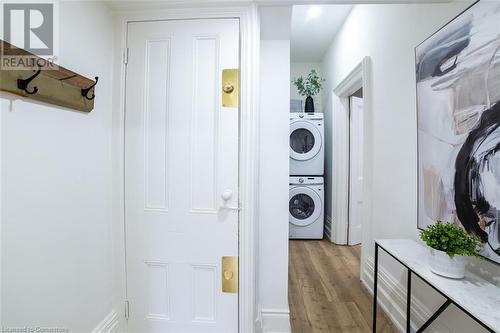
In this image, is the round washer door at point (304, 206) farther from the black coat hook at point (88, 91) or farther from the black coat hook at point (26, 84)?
the black coat hook at point (26, 84)

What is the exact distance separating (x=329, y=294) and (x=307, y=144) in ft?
6.96

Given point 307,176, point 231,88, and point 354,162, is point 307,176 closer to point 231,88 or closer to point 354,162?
point 354,162

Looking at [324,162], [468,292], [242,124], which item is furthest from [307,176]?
[468,292]

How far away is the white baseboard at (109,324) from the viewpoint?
1.32m

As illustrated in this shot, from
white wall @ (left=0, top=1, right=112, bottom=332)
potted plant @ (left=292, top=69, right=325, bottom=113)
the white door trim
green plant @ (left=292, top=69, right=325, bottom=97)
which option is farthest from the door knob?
green plant @ (left=292, top=69, right=325, bottom=97)

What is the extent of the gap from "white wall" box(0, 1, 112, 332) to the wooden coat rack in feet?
0.13

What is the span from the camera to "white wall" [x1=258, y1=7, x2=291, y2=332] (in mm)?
1601

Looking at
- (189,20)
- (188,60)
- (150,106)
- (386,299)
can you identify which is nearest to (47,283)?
(150,106)

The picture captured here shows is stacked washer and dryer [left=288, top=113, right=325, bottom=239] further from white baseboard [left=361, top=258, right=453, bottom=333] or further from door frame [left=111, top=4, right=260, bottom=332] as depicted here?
door frame [left=111, top=4, right=260, bottom=332]

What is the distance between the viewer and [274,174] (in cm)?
163

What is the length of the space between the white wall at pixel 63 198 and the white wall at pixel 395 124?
1944 mm

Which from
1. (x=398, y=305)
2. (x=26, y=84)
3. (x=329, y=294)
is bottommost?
(x=329, y=294)

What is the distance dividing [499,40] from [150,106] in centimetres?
169

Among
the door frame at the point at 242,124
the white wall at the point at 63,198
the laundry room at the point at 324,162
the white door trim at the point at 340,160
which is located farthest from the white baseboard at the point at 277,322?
the white door trim at the point at 340,160
